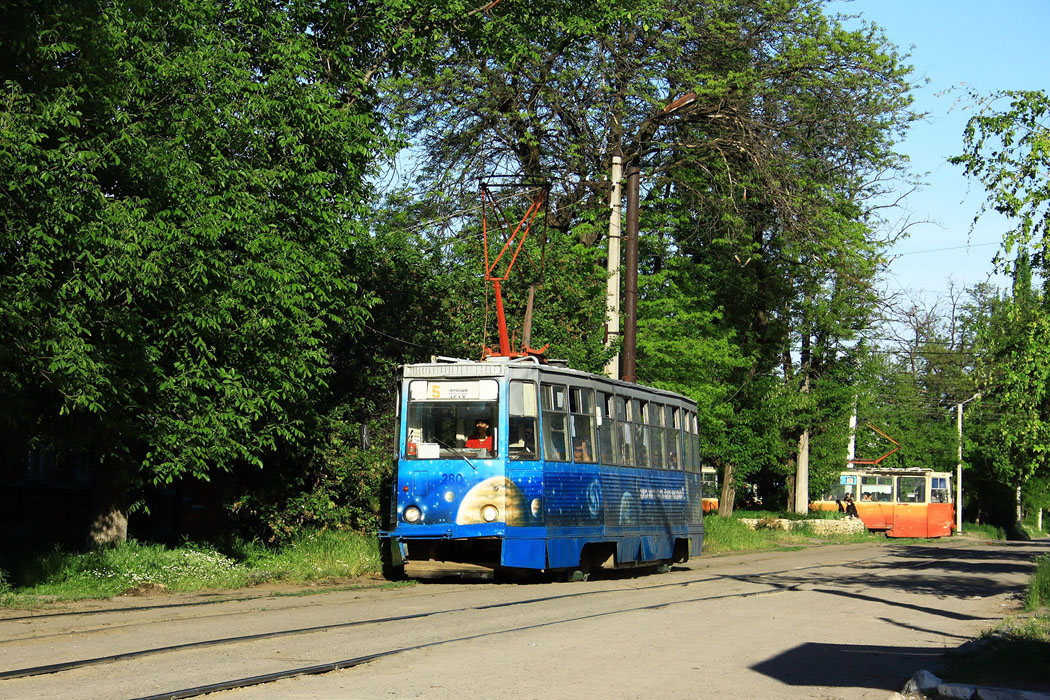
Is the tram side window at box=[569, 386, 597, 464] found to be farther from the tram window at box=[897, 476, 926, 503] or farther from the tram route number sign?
the tram window at box=[897, 476, 926, 503]

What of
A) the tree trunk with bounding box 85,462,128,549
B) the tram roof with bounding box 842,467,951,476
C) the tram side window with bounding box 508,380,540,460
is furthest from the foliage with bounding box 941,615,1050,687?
the tram roof with bounding box 842,467,951,476

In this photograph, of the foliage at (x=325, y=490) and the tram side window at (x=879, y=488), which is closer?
the foliage at (x=325, y=490)

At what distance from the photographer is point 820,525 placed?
4444 cm

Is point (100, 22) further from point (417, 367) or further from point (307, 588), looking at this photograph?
point (307, 588)

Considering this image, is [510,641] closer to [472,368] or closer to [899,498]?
[472,368]

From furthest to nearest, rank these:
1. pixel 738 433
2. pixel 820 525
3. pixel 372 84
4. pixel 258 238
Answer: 1. pixel 820 525
2. pixel 738 433
3. pixel 372 84
4. pixel 258 238

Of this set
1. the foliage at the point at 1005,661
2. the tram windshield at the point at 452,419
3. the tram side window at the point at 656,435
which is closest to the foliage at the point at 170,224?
the tram windshield at the point at 452,419

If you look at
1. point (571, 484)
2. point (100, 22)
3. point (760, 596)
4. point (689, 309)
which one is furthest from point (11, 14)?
point (689, 309)

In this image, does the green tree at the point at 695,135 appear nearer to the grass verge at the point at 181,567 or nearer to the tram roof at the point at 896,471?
the grass verge at the point at 181,567

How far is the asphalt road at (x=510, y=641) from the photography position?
29.2 ft

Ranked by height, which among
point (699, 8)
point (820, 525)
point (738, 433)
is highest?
point (699, 8)

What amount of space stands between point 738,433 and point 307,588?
25.5 m

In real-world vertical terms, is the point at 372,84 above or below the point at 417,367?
above

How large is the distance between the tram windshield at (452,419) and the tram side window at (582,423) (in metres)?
1.60
